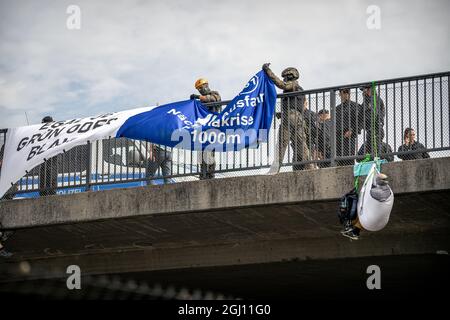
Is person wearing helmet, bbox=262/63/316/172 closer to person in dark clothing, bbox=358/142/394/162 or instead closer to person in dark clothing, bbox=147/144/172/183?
person in dark clothing, bbox=358/142/394/162

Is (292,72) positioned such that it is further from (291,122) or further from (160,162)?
(160,162)

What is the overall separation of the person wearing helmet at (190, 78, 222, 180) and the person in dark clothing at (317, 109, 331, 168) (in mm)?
1772

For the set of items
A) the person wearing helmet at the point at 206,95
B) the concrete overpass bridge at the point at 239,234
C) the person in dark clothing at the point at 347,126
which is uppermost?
the person wearing helmet at the point at 206,95

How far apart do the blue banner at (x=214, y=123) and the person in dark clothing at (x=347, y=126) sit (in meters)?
1.17

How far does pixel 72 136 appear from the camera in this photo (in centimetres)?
1788

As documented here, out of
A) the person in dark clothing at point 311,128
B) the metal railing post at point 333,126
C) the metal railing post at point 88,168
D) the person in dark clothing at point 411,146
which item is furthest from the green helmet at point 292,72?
the metal railing post at point 88,168

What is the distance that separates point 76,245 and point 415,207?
21.7ft

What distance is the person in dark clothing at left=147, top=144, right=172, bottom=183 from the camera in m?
17.2

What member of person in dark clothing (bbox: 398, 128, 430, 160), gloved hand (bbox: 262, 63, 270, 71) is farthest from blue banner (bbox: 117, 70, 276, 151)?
person in dark clothing (bbox: 398, 128, 430, 160)

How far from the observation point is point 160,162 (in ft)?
56.9

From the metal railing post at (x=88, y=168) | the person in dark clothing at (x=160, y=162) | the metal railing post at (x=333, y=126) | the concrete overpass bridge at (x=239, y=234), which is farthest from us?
the metal railing post at (x=88, y=168)

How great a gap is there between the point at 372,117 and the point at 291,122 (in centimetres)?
138

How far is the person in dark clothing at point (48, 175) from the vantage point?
18.1 meters

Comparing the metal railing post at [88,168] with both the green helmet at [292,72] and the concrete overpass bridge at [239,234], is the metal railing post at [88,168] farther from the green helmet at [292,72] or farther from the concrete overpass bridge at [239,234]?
the green helmet at [292,72]
